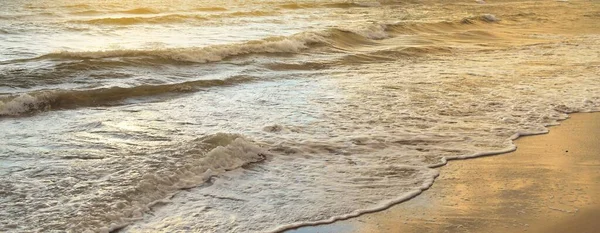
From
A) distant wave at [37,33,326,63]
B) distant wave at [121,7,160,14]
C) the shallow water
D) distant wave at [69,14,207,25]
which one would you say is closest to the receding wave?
the shallow water

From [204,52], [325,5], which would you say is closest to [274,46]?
[204,52]

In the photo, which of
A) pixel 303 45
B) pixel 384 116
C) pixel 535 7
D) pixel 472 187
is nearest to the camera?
pixel 472 187

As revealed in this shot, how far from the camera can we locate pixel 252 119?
7.47 m

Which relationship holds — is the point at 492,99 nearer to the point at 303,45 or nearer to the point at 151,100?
the point at 151,100

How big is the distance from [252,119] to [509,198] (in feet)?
10.7

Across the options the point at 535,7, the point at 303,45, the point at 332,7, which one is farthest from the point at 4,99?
the point at 535,7

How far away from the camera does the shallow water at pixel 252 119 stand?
15.7 ft

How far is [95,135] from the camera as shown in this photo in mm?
6707

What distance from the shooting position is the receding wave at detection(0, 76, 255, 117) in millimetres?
8377

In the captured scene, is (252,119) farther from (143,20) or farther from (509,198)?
(143,20)

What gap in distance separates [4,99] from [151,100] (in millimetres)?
1733

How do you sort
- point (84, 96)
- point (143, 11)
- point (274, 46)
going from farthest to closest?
point (143, 11)
point (274, 46)
point (84, 96)

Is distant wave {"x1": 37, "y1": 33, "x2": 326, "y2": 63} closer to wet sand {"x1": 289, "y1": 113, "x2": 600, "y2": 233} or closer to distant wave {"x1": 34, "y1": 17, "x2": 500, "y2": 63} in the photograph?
distant wave {"x1": 34, "y1": 17, "x2": 500, "y2": 63}

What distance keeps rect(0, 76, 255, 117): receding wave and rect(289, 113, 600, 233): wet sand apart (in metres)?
4.92
